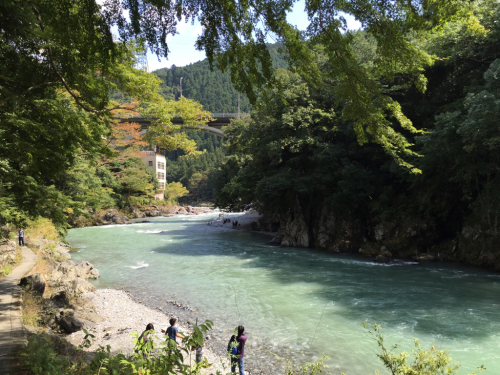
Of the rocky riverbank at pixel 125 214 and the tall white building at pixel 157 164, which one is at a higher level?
the tall white building at pixel 157 164

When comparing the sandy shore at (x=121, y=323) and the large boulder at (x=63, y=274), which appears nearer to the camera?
the sandy shore at (x=121, y=323)

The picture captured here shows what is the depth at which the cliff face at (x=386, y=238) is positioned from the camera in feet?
51.3

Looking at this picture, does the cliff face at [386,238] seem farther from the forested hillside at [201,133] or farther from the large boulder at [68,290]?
the forested hillside at [201,133]

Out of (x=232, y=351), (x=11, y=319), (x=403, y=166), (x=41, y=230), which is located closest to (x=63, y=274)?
(x=11, y=319)

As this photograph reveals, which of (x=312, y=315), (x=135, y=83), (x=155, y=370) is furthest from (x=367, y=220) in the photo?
(x=155, y=370)

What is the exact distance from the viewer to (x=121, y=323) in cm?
993

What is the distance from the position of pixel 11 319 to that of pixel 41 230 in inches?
582

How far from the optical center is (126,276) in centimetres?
1520

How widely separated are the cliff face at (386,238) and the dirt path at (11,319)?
15.1 metres

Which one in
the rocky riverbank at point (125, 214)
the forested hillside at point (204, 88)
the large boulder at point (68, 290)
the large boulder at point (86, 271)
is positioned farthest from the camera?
the forested hillside at point (204, 88)

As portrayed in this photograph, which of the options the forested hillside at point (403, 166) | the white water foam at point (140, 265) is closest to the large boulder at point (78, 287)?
the white water foam at point (140, 265)

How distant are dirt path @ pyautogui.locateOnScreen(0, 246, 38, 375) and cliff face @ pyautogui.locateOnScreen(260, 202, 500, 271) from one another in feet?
49.4

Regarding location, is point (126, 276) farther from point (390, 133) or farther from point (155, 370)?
point (390, 133)

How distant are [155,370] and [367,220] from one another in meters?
19.6
